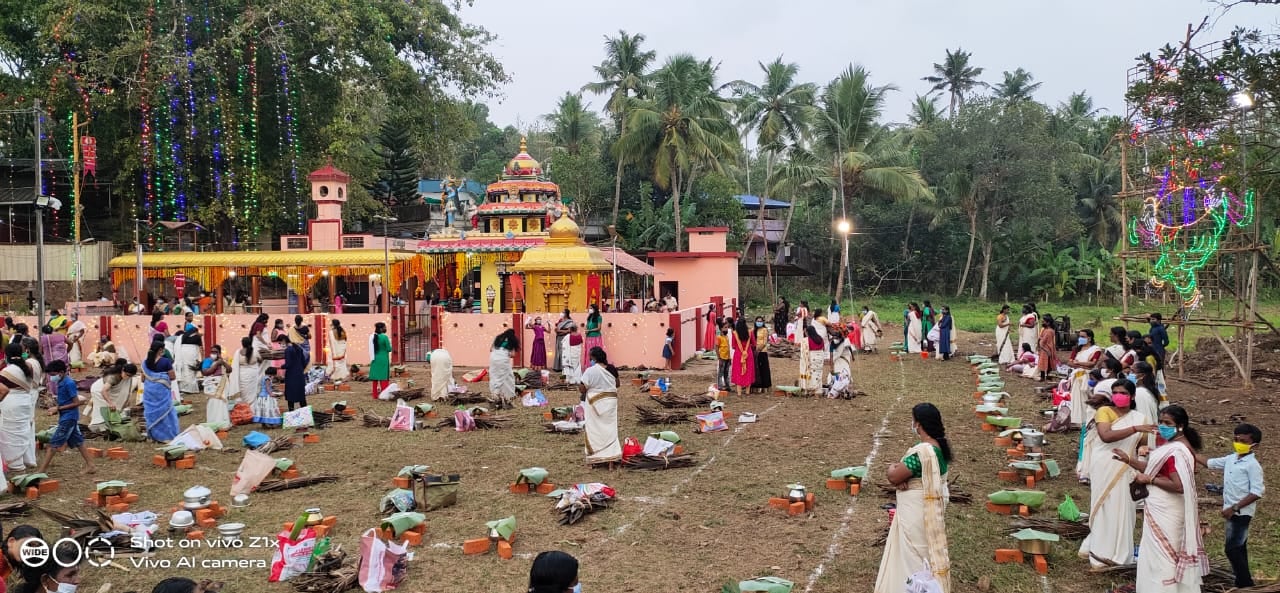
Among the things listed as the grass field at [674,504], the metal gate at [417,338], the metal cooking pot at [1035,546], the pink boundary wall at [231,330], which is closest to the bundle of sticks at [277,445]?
the grass field at [674,504]

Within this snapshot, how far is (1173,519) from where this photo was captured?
5617 millimetres

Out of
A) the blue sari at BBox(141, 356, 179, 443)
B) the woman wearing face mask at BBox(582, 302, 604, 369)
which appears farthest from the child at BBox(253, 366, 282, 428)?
the woman wearing face mask at BBox(582, 302, 604, 369)

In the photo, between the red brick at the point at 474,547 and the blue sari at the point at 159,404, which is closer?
the red brick at the point at 474,547

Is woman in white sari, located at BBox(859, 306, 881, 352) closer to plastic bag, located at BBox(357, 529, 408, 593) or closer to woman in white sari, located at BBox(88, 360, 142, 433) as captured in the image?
woman in white sari, located at BBox(88, 360, 142, 433)

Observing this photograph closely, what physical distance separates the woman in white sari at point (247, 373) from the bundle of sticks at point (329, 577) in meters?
6.93

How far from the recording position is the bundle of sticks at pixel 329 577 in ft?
21.1

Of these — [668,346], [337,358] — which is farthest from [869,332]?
[337,358]

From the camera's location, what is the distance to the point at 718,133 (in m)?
38.0

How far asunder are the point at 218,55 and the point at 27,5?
622 cm

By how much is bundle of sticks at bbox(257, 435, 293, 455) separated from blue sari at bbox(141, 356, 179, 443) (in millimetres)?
1375

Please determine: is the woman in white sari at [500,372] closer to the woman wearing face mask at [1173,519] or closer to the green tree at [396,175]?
the woman wearing face mask at [1173,519]

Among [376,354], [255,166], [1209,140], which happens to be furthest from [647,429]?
[255,166]

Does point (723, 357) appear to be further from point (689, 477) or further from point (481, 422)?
point (689, 477)

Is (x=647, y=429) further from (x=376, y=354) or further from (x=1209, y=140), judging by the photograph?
(x=1209, y=140)
